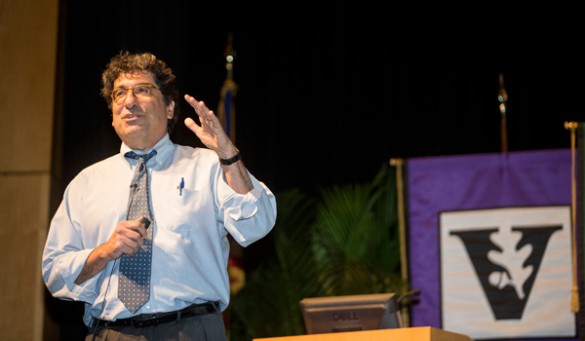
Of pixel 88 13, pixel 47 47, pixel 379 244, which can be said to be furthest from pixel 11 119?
pixel 379 244

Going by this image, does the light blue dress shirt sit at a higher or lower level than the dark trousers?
higher

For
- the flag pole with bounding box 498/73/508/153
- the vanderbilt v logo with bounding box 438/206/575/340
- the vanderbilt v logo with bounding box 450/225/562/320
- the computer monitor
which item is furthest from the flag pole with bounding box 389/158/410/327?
the computer monitor

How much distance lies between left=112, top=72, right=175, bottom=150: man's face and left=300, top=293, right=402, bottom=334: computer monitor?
0.90 meters

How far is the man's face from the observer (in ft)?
9.44

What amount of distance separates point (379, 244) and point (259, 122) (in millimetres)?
1313

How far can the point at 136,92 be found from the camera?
115 inches

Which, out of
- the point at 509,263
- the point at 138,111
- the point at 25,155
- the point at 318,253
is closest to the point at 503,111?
the point at 509,263

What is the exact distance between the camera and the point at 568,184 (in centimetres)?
491

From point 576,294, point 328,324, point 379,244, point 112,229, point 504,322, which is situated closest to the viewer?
point 112,229

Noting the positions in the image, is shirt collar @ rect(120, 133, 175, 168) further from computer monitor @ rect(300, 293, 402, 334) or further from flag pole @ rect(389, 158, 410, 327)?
flag pole @ rect(389, 158, 410, 327)

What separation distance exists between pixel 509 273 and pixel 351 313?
1995 mm

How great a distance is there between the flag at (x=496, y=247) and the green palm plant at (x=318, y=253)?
0.91 ft

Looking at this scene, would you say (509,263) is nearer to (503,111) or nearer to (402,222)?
(402,222)

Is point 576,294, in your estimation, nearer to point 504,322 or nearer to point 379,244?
point 504,322
